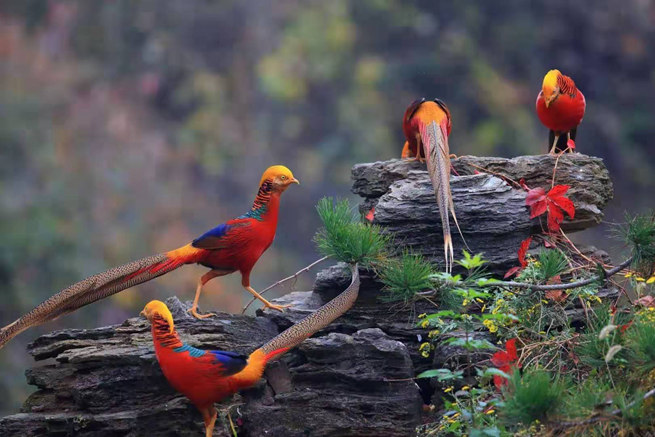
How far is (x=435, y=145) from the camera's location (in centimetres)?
313

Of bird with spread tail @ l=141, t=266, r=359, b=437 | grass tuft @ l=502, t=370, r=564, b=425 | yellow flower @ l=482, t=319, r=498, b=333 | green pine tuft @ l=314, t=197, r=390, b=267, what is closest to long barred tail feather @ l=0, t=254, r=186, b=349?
bird with spread tail @ l=141, t=266, r=359, b=437

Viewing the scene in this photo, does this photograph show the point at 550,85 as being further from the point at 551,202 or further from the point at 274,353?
the point at 274,353

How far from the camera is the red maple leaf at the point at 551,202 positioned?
311 centimetres

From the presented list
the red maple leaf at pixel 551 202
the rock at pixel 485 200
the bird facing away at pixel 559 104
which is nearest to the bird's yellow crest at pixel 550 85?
the bird facing away at pixel 559 104

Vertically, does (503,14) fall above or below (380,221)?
above

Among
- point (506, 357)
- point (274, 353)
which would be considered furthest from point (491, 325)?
point (274, 353)

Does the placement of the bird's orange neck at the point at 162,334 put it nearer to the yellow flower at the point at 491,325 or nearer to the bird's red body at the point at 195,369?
the bird's red body at the point at 195,369

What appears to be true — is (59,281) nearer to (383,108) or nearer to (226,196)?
(226,196)

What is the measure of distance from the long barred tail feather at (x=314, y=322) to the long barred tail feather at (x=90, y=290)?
1.61 feet

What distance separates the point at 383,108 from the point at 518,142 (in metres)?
1.21

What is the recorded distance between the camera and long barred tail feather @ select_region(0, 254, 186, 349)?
8.63 feet

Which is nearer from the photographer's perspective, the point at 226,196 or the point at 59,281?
the point at 59,281

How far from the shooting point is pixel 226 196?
260 inches

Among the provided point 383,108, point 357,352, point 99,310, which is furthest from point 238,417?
point 383,108
